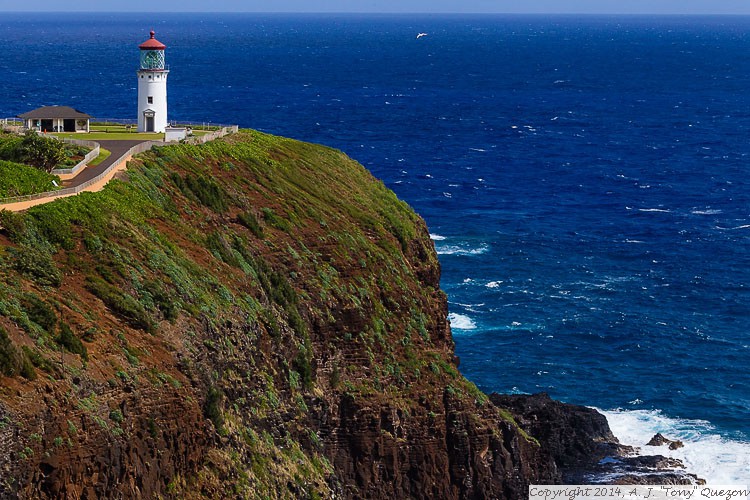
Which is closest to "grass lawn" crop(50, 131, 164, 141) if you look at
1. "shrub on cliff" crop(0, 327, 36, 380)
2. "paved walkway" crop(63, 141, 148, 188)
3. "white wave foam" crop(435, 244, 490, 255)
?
"paved walkway" crop(63, 141, 148, 188)

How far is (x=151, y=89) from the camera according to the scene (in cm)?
7094

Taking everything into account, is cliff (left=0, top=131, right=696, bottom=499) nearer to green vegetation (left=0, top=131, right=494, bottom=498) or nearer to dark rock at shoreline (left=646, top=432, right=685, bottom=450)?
green vegetation (left=0, top=131, right=494, bottom=498)

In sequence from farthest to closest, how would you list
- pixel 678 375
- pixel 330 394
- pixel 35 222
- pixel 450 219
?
pixel 450 219
pixel 678 375
pixel 330 394
pixel 35 222

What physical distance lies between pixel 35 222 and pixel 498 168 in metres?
102

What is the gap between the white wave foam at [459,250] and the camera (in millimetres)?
95625

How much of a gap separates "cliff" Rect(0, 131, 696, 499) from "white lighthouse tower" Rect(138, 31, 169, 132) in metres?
9.36

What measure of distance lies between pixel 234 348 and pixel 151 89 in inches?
1274

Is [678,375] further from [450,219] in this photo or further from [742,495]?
[450,219]

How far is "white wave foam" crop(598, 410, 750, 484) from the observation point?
59062 mm

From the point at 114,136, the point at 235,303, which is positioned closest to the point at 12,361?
the point at 235,303

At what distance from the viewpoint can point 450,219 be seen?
10819cm

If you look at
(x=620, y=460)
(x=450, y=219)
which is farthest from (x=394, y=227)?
(x=450, y=219)

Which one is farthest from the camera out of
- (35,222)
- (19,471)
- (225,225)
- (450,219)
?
(450,219)

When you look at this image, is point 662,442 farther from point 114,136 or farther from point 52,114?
point 52,114
